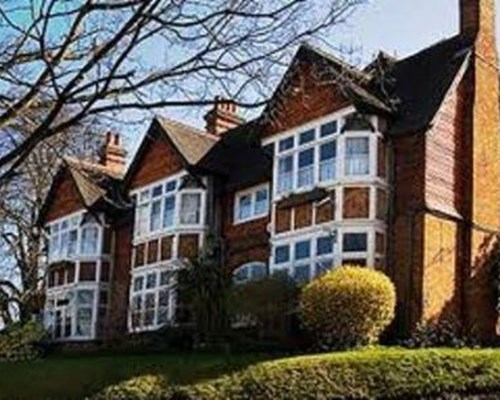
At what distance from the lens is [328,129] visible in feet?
101

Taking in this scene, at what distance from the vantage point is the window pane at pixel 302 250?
30312 millimetres

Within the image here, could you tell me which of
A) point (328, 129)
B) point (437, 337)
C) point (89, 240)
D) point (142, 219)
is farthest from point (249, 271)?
point (89, 240)

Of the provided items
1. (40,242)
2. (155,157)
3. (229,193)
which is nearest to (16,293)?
(40,242)

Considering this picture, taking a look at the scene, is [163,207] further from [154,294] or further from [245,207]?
[245,207]

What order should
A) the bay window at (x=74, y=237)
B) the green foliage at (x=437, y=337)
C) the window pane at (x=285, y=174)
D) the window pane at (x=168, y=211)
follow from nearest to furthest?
the green foliage at (x=437, y=337), the window pane at (x=285, y=174), the window pane at (x=168, y=211), the bay window at (x=74, y=237)

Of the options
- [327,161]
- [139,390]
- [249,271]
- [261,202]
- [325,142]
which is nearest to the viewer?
[139,390]

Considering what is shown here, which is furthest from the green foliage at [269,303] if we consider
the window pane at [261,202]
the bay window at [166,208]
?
the bay window at [166,208]

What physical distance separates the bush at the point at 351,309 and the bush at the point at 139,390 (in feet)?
15.7

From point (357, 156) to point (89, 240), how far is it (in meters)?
16.4

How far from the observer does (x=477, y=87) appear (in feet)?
100

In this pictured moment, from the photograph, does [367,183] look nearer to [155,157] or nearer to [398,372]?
[398,372]

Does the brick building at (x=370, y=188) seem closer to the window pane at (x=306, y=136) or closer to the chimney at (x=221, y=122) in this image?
the window pane at (x=306, y=136)

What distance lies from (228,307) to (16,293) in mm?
20880

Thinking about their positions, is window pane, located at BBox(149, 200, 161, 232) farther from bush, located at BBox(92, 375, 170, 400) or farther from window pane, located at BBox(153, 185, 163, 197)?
bush, located at BBox(92, 375, 170, 400)
